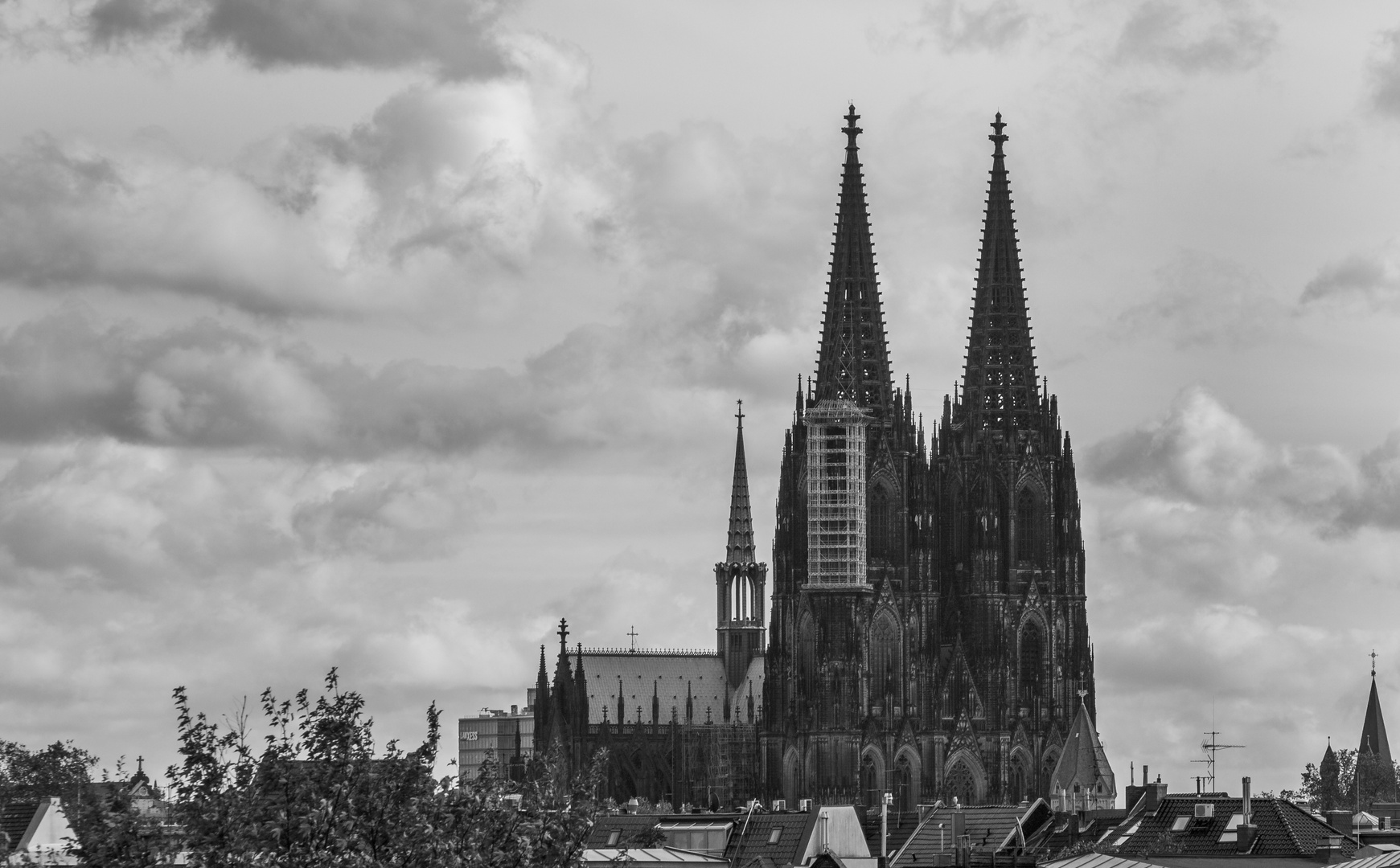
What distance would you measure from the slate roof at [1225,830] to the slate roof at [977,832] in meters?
7.16

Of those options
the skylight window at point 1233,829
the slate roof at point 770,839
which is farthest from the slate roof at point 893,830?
the skylight window at point 1233,829

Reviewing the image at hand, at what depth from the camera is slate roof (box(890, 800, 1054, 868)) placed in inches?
5256

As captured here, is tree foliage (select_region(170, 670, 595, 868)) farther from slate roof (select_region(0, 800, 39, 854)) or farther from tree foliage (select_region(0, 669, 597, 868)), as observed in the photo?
slate roof (select_region(0, 800, 39, 854))

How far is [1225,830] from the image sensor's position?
11750cm

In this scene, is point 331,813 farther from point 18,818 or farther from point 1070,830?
point 1070,830

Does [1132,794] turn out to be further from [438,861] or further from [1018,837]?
[438,861]

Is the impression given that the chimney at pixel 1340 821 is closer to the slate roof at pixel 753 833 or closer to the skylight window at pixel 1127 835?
the skylight window at pixel 1127 835

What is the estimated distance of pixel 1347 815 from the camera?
134875 millimetres

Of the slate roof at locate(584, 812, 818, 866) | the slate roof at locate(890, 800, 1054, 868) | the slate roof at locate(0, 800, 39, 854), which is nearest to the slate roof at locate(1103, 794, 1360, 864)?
the slate roof at locate(890, 800, 1054, 868)

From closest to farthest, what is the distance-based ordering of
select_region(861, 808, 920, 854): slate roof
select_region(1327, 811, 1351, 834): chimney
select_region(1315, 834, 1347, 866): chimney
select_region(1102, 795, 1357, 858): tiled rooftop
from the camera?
select_region(1315, 834, 1347, 866): chimney
select_region(1102, 795, 1357, 858): tiled rooftop
select_region(1327, 811, 1351, 834): chimney
select_region(861, 808, 920, 854): slate roof

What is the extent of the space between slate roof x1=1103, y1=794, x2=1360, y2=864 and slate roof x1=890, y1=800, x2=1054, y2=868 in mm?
7157

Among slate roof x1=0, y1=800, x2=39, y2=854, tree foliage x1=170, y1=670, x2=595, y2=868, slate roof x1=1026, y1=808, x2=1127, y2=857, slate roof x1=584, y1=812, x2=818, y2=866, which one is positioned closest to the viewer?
tree foliage x1=170, y1=670, x2=595, y2=868

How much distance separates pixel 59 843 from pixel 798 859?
1443 inches

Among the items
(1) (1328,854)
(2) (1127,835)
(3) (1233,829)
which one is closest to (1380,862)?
(1) (1328,854)
